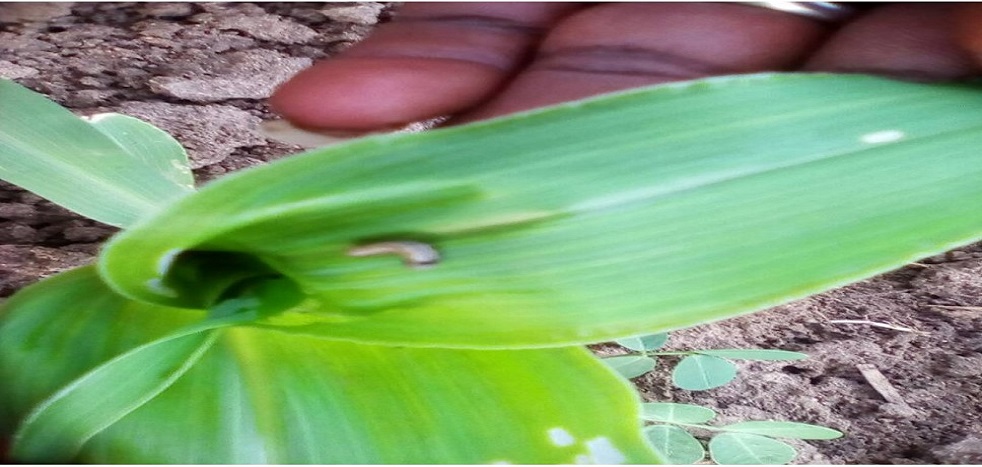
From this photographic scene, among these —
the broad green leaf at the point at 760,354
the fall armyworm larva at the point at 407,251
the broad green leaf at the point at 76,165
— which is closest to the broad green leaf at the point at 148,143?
the broad green leaf at the point at 76,165

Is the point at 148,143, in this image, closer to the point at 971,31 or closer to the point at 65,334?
the point at 65,334

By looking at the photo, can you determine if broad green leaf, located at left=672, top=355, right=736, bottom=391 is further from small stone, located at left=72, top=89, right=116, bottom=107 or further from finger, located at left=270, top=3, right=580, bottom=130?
small stone, located at left=72, top=89, right=116, bottom=107

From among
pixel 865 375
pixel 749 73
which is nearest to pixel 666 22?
pixel 749 73

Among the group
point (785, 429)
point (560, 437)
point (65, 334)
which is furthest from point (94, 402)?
point (785, 429)

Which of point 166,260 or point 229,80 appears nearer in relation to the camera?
point 166,260

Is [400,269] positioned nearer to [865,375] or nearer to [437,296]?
[437,296]

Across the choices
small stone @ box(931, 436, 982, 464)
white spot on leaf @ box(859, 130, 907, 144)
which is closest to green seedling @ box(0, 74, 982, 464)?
white spot on leaf @ box(859, 130, 907, 144)

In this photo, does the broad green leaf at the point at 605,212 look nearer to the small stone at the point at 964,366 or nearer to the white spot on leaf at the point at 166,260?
the white spot on leaf at the point at 166,260
